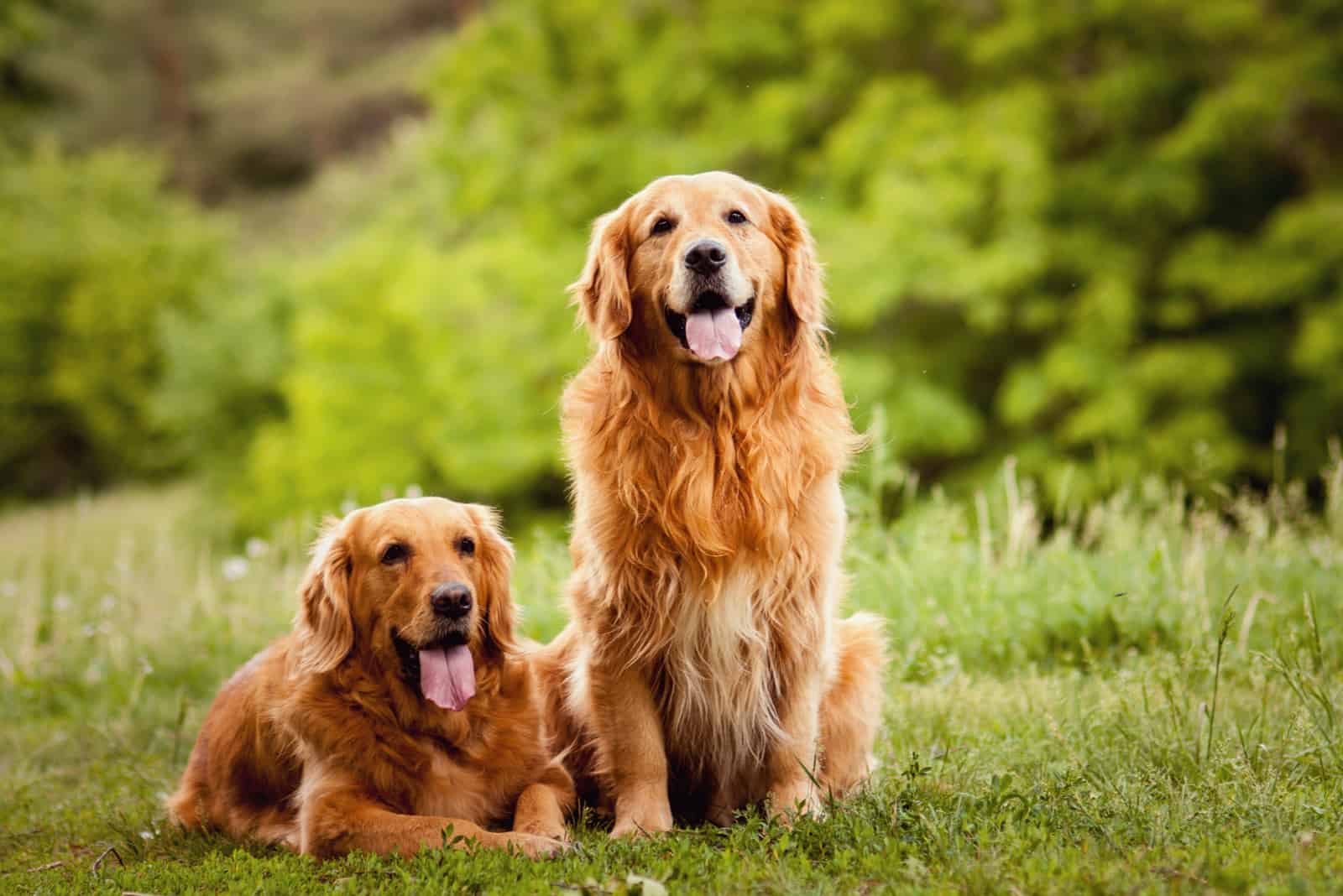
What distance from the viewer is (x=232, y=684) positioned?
4441mm

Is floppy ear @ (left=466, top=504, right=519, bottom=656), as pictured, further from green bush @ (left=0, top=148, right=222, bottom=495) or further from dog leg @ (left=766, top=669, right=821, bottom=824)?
green bush @ (left=0, top=148, right=222, bottom=495)

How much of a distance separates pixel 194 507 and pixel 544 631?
62.2 feet

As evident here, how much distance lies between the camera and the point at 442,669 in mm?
3869

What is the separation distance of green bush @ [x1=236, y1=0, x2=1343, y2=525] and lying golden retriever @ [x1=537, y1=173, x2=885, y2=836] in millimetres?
8353

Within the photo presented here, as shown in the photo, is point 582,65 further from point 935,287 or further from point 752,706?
point 752,706

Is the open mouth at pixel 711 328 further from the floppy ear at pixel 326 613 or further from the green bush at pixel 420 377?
the green bush at pixel 420 377

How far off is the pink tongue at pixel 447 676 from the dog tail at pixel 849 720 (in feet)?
3.64

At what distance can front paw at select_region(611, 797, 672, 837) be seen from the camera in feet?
12.2

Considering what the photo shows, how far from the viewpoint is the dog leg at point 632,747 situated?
3779mm

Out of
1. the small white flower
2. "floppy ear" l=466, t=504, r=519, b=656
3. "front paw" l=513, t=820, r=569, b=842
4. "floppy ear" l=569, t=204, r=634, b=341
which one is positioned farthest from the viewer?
the small white flower

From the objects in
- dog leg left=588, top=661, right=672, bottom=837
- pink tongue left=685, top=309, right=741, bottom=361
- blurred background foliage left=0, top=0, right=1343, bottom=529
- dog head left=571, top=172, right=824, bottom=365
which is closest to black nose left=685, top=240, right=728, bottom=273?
dog head left=571, top=172, right=824, bottom=365

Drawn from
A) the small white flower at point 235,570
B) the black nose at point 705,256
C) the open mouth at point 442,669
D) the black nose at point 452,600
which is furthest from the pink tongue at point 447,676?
the small white flower at point 235,570

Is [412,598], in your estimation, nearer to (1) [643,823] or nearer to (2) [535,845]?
(2) [535,845]

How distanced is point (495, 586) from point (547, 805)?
0.69 m
